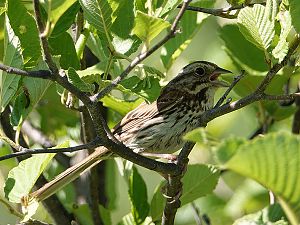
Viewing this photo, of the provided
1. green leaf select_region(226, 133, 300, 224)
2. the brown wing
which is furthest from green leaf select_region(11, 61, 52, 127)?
green leaf select_region(226, 133, 300, 224)

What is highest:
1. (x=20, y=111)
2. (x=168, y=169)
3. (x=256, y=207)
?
(x=20, y=111)

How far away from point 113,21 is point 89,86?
0.32 metres

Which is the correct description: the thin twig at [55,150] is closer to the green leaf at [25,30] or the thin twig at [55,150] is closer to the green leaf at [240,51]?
the green leaf at [25,30]

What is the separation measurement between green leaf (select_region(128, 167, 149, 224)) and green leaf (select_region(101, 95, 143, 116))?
14.7 inches

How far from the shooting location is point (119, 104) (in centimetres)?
395

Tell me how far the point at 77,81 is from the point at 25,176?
0.66 m

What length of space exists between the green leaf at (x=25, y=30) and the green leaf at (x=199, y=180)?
1186 mm

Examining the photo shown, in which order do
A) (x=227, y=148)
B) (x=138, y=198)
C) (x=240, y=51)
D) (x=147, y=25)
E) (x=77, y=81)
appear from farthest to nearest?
(x=240, y=51) → (x=138, y=198) → (x=77, y=81) → (x=147, y=25) → (x=227, y=148)

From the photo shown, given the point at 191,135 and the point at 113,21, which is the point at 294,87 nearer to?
the point at 113,21

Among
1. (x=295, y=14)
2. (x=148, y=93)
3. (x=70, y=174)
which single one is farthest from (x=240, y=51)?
(x=295, y=14)

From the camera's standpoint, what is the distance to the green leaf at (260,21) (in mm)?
2539

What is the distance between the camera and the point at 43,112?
4.65m

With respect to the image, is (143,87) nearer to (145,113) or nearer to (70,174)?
(70,174)

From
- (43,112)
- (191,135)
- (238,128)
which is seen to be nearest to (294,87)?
(238,128)
